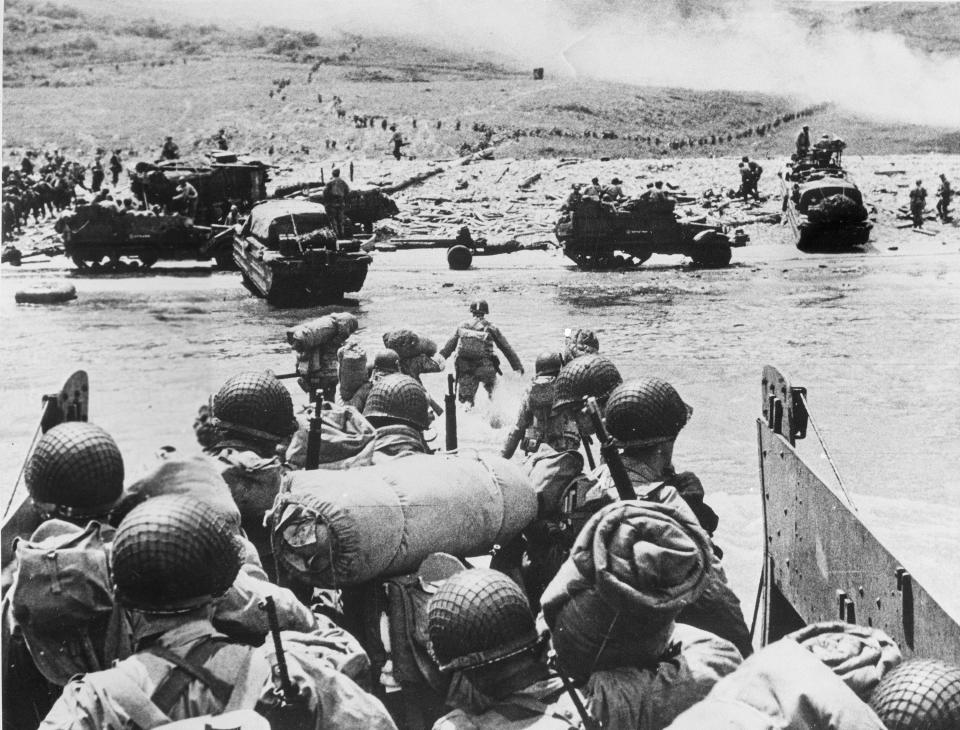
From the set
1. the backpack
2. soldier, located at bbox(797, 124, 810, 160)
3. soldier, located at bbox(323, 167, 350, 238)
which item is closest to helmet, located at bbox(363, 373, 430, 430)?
the backpack

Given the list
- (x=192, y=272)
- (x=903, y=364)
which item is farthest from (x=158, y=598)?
(x=192, y=272)

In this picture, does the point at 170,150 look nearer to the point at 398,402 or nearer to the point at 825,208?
the point at 825,208

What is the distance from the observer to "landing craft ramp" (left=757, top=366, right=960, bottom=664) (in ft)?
8.95

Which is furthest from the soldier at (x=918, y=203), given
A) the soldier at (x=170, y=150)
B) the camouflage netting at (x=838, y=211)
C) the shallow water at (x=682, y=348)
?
the soldier at (x=170, y=150)

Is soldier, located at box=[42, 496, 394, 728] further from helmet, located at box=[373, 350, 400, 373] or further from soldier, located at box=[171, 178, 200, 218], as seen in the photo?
soldier, located at box=[171, 178, 200, 218]

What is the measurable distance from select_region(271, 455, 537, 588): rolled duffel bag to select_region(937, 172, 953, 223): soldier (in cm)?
1748

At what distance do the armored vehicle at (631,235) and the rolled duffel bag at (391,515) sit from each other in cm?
1219

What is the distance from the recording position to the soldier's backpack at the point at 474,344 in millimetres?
7617

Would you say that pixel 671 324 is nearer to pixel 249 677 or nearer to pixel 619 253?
pixel 619 253

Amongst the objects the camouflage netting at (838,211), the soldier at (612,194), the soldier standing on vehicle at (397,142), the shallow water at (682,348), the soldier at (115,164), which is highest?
the soldier standing on vehicle at (397,142)

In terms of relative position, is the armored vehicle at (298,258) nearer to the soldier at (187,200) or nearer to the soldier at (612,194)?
the soldier at (187,200)

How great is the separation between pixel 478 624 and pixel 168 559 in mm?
712

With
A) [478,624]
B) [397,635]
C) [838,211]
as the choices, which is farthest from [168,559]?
[838,211]

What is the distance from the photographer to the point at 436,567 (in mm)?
2922
